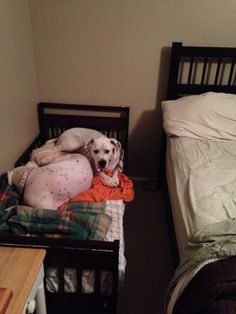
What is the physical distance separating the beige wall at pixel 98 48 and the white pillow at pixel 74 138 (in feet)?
1.00

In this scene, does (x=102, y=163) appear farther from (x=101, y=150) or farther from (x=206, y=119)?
(x=206, y=119)

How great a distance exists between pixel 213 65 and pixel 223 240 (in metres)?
1.60

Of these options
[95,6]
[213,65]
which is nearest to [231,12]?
[213,65]

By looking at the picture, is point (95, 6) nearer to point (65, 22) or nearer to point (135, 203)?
point (65, 22)

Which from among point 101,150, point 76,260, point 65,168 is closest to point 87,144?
point 101,150

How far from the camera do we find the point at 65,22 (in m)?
2.09

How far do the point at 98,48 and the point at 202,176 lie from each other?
1.35 metres

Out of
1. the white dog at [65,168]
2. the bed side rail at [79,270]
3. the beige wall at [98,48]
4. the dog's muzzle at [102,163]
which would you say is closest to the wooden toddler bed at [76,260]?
the bed side rail at [79,270]

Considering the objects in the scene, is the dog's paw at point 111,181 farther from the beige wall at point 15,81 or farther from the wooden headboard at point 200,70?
the wooden headboard at point 200,70

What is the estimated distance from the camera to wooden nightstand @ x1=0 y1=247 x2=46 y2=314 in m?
0.90

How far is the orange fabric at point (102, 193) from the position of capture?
168 cm

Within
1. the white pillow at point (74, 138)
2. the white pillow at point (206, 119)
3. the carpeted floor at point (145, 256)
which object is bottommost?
the carpeted floor at point (145, 256)

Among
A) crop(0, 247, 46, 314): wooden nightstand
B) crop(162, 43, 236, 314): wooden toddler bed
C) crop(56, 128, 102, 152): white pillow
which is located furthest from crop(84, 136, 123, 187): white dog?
crop(0, 247, 46, 314): wooden nightstand

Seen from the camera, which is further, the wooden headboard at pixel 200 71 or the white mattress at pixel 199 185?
the wooden headboard at pixel 200 71
